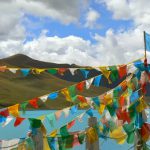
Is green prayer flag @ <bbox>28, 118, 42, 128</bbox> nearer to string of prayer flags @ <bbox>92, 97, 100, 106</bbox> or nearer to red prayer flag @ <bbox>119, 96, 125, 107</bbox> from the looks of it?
string of prayer flags @ <bbox>92, 97, 100, 106</bbox>

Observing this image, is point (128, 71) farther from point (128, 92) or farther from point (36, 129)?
point (36, 129)

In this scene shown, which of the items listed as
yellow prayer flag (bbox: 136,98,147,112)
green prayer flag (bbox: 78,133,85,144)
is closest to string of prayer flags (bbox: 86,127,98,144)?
green prayer flag (bbox: 78,133,85,144)

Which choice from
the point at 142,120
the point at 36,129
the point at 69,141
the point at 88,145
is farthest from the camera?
the point at 142,120

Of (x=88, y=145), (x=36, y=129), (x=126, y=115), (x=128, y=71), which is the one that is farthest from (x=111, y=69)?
(x=36, y=129)

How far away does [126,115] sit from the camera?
42.2ft

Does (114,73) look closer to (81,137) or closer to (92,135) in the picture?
(92,135)

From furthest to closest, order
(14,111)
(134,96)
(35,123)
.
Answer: (134,96), (14,111), (35,123)

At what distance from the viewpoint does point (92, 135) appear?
A: 40.6 ft

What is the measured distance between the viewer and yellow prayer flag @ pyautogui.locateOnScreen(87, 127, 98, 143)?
40.5 feet

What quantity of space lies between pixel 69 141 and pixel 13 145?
5.33ft

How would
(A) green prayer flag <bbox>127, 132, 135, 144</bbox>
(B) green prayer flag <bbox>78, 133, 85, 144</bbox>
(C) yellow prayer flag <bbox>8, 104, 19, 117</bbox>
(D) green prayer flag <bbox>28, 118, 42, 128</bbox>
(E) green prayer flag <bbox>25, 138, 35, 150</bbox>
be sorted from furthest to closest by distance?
(A) green prayer flag <bbox>127, 132, 135, 144</bbox>
(B) green prayer flag <bbox>78, 133, 85, 144</bbox>
(C) yellow prayer flag <bbox>8, 104, 19, 117</bbox>
(E) green prayer flag <bbox>25, 138, 35, 150</bbox>
(D) green prayer flag <bbox>28, 118, 42, 128</bbox>

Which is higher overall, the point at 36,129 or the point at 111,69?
the point at 111,69

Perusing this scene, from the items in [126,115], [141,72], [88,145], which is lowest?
[88,145]

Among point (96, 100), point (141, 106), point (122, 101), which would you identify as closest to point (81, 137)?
point (96, 100)
